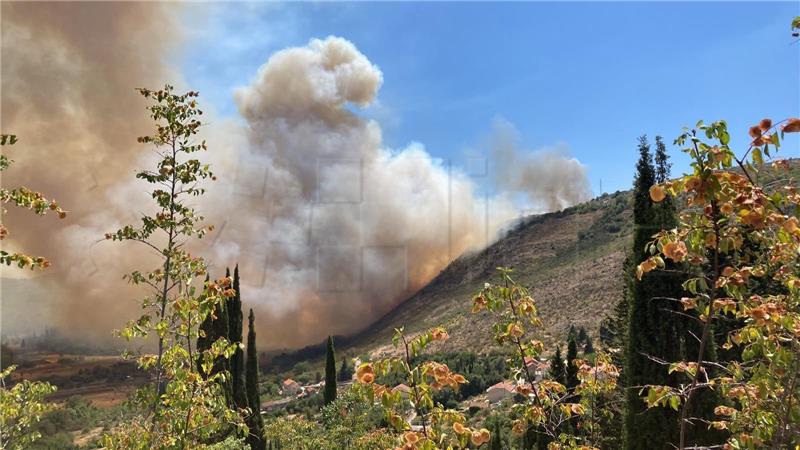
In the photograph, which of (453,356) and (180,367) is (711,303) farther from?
(453,356)

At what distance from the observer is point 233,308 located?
2905cm

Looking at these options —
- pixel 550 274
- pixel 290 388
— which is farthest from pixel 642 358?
pixel 290 388

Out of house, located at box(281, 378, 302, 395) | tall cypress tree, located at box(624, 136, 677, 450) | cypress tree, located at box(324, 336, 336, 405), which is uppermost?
tall cypress tree, located at box(624, 136, 677, 450)

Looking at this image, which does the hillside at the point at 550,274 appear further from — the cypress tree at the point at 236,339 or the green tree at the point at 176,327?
the cypress tree at the point at 236,339

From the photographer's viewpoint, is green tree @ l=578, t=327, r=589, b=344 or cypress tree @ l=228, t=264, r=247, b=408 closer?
cypress tree @ l=228, t=264, r=247, b=408

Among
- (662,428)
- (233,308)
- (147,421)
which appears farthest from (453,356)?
(147,421)

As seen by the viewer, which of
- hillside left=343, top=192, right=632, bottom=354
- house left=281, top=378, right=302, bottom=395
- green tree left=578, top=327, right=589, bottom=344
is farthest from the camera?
house left=281, top=378, right=302, bottom=395

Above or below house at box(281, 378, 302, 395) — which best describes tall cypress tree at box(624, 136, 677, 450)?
above

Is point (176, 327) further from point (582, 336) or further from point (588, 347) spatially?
point (582, 336)

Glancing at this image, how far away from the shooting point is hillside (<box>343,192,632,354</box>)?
6988 centimetres

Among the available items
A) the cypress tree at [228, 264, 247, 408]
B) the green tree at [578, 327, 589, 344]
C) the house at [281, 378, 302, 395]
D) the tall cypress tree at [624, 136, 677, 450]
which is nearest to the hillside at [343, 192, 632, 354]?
the green tree at [578, 327, 589, 344]

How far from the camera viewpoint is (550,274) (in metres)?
97.4

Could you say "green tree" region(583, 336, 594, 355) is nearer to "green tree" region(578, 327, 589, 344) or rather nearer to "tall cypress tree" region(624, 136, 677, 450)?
"green tree" region(578, 327, 589, 344)

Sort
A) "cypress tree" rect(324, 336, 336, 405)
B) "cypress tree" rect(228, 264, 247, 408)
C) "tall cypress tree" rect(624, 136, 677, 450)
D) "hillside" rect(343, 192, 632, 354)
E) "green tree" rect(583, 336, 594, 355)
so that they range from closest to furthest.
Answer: "tall cypress tree" rect(624, 136, 677, 450), "cypress tree" rect(228, 264, 247, 408), "cypress tree" rect(324, 336, 336, 405), "green tree" rect(583, 336, 594, 355), "hillside" rect(343, 192, 632, 354)
